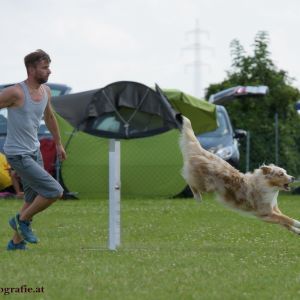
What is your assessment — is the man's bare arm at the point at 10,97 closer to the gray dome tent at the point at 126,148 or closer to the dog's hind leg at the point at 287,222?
the dog's hind leg at the point at 287,222

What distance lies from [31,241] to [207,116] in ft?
30.5

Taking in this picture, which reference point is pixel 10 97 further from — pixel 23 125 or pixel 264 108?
pixel 264 108

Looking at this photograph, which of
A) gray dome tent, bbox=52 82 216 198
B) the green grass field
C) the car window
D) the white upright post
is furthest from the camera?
the car window

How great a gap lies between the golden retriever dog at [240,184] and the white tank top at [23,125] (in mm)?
2261

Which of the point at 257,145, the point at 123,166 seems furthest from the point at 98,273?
the point at 257,145

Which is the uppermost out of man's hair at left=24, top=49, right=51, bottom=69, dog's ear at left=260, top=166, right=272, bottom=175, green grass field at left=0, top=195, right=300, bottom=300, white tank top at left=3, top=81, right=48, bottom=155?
man's hair at left=24, top=49, right=51, bottom=69

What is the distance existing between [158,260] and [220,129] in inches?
387

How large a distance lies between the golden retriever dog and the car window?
281 inches

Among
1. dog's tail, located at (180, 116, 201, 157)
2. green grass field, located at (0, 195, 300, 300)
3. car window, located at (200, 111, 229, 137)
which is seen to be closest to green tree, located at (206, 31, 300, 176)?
car window, located at (200, 111, 229, 137)

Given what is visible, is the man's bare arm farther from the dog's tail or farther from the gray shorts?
the dog's tail

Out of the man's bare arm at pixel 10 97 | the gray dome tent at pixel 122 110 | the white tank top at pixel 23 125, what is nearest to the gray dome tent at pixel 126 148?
the gray dome tent at pixel 122 110

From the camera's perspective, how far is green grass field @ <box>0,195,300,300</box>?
20.1 feet

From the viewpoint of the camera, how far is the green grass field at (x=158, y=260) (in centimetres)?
614

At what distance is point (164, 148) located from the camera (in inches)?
628
